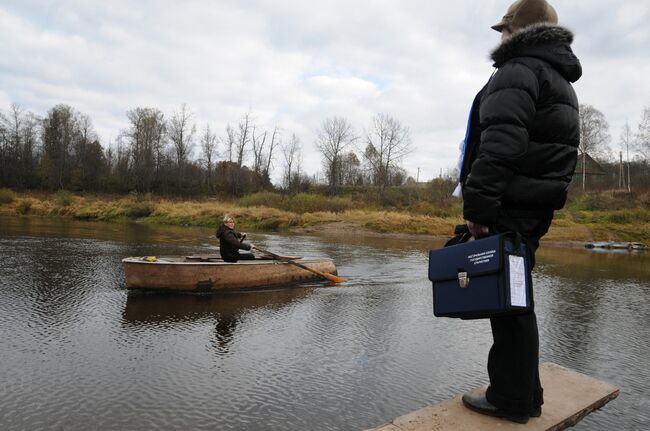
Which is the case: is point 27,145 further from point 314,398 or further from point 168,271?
point 314,398

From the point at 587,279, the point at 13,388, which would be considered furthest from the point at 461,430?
the point at 587,279

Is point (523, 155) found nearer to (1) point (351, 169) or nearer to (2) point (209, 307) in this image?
(2) point (209, 307)

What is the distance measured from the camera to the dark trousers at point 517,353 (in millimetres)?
2850

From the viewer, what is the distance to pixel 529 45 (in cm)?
288

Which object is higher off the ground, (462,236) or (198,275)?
(462,236)

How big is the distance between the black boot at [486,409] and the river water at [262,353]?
3.55 feet

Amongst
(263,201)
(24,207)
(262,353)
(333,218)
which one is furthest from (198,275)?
(24,207)

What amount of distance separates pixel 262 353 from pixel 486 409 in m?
3.37

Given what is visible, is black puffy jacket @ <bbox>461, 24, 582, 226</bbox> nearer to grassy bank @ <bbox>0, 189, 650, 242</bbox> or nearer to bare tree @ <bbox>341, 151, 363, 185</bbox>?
grassy bank @ <bbox>0, 189, 650, 242</bbox>

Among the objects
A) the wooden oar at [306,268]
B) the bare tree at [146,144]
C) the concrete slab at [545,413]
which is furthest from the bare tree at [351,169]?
the concrete slab at [545,413]

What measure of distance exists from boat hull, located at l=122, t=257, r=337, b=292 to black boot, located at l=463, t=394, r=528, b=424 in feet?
22.1

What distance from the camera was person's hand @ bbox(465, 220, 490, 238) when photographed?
9.48ft

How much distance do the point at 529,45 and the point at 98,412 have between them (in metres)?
4.34

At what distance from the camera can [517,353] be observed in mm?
2859
